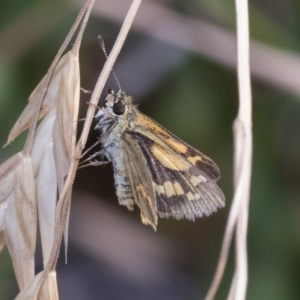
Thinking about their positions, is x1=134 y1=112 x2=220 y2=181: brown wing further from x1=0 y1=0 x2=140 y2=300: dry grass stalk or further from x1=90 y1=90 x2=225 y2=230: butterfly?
x1=0 y1=0 x2=140 y2=300: dry grass stalk

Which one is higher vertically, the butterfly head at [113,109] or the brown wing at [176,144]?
the butterfly head at [113,109]

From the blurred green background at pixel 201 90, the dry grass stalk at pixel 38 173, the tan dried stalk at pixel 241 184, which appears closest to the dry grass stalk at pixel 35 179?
the dry grass stalk at pixel 38 173

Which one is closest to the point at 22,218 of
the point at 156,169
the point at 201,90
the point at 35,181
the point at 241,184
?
the point at 35,181

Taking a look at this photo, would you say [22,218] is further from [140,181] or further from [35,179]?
[140,181]

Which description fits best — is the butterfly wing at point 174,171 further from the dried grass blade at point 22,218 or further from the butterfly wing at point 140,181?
the dried grass blade at point 22,218

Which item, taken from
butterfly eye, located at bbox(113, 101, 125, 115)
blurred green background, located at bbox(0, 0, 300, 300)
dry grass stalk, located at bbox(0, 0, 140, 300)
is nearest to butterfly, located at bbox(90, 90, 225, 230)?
butterfly eye, located at bbox(113, 101, 125, 115)
